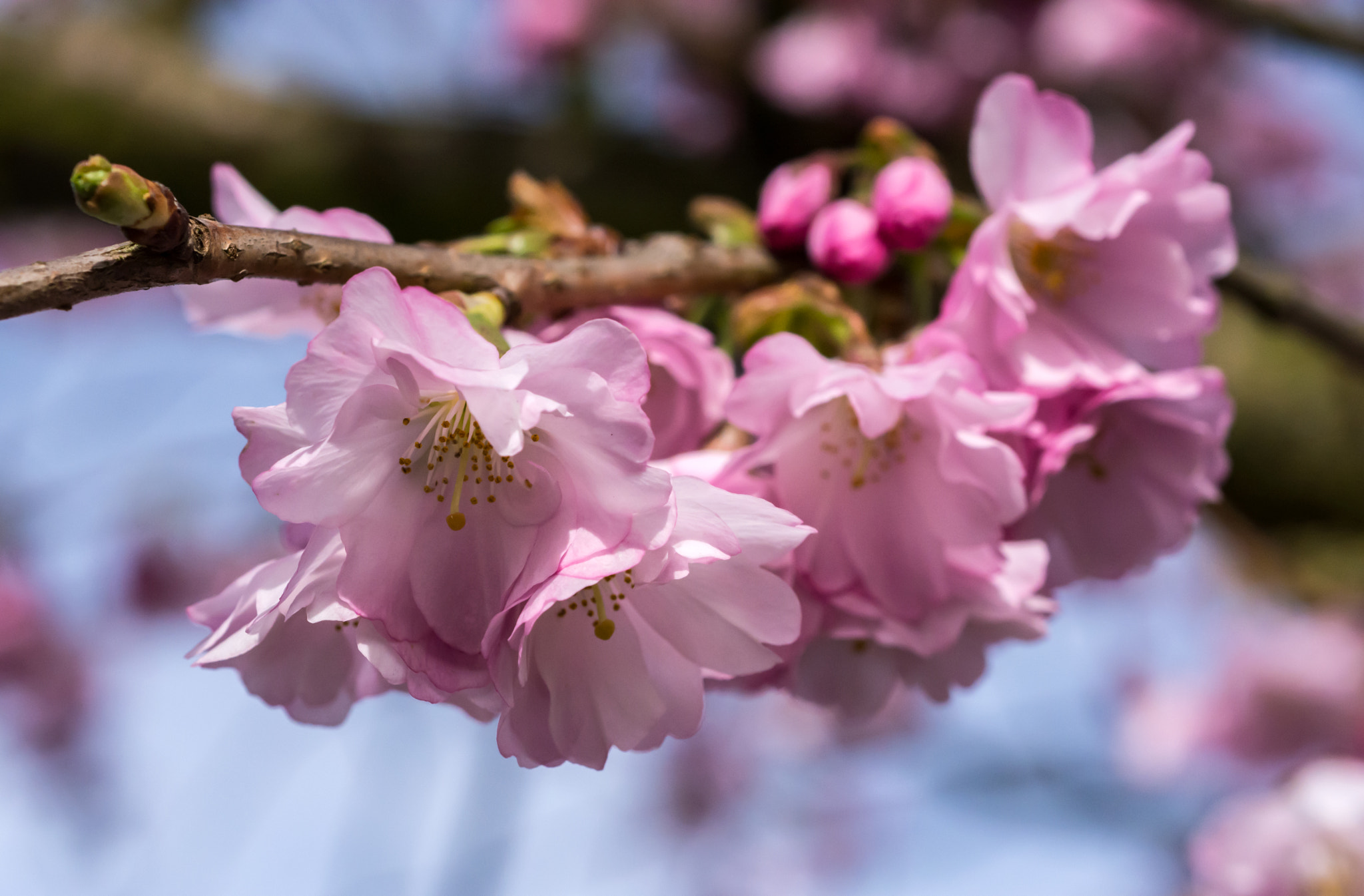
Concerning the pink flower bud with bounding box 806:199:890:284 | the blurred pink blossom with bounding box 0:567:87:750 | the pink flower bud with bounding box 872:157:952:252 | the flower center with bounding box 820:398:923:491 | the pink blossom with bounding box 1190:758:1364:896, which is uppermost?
the pink flower bud with bounding box 872:157:952:252

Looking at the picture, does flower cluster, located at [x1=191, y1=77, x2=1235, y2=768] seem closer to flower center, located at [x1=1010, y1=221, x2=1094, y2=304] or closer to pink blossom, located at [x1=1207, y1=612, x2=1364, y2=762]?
flower center, located at [x1=1010, y1=221, x2=1094, y2=304]

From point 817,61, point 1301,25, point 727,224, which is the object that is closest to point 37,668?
point 817,61

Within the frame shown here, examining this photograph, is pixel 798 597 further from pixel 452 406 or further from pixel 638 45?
pixel 638 45

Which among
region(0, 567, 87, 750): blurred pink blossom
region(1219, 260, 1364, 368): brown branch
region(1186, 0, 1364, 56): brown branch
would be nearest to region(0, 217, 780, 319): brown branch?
region(1219, 260, 1364, 368): brown branch

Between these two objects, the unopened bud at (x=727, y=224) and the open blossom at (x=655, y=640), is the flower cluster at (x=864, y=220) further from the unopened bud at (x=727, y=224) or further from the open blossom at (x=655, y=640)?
the open blossom at (x=655, y=640)

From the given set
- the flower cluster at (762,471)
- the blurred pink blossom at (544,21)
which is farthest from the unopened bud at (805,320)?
the blurred pink blossom at (544,21)

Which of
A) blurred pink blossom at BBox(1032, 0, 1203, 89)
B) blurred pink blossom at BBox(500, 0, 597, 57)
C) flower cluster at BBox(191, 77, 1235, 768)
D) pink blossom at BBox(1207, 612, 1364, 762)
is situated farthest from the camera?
blurred pink blossom at BBox(500, 0, 597, 57)

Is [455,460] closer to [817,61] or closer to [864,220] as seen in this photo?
[864,220]
